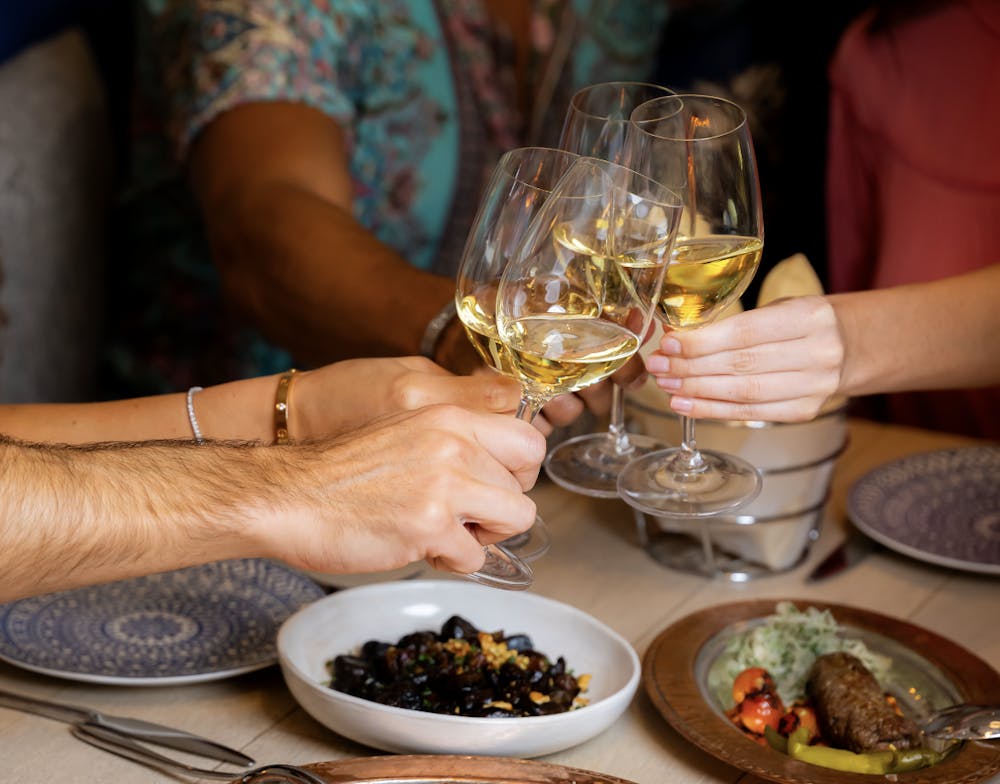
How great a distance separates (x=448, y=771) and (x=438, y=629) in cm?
29

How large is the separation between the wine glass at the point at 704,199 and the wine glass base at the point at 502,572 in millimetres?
133

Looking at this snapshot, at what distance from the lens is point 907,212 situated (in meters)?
2.26

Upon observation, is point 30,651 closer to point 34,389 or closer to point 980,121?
point 34,389

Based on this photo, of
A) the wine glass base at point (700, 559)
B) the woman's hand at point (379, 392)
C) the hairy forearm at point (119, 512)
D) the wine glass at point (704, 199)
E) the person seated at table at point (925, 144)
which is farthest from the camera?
the person seated at table at point (925, 144)

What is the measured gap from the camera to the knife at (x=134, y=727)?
1.06 m

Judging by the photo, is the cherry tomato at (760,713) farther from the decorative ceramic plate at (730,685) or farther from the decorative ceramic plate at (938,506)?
the decorative ceramic plate at (938,506)

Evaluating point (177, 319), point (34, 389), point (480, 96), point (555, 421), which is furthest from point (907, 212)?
point (34, 389)

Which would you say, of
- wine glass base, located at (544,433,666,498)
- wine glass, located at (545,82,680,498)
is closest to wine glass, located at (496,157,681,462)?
wine glass, located at (545,82,680,498)

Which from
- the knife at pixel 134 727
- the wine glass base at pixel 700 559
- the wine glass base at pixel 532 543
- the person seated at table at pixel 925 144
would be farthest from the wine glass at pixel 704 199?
the person seated at table at pixel 925 144

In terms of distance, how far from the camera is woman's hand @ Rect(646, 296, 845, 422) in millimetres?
1167

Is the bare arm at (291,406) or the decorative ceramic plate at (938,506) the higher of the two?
the bare arm at (291,406)

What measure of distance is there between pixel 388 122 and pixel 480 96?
20cm

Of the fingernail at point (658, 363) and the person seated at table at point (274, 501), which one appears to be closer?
the person seated at table at point (274, 501)

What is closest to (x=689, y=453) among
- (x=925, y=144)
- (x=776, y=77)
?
(x=925, y=144)
